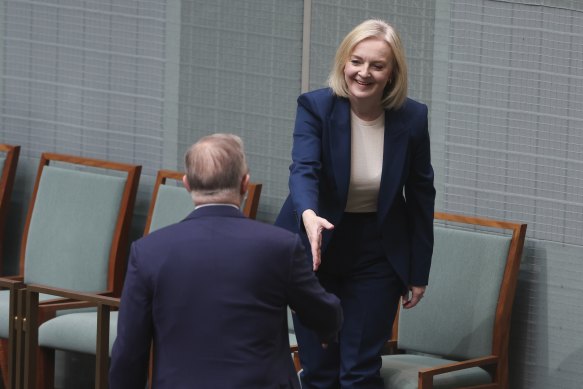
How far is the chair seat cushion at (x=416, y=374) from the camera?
414cm

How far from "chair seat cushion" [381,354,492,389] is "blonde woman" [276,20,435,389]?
30 centimetres

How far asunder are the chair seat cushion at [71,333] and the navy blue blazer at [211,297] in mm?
2024

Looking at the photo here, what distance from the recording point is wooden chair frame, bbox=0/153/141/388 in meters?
4.44

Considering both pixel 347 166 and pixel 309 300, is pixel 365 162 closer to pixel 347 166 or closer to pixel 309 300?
pixel 347 166

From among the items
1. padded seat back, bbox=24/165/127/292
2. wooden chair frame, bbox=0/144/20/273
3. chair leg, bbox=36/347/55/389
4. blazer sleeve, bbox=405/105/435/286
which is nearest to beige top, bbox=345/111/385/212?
blazer sleeve, bbox=405/105/435/286

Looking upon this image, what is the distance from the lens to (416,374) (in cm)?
419

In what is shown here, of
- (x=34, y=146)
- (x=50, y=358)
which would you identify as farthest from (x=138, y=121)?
(x=50, y=358)

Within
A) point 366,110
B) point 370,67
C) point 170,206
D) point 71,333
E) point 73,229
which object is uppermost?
point 370,67

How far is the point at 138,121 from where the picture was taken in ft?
18.4

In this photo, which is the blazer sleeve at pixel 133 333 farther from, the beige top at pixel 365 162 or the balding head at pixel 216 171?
the beige top at pixel 365 162

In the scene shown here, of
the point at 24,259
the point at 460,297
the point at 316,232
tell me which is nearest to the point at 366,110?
the point at 316,232

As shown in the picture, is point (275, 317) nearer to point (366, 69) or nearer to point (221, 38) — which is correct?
point (366, 69)

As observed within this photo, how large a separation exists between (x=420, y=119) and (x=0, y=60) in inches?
109

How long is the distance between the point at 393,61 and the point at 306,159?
1.21 feet
